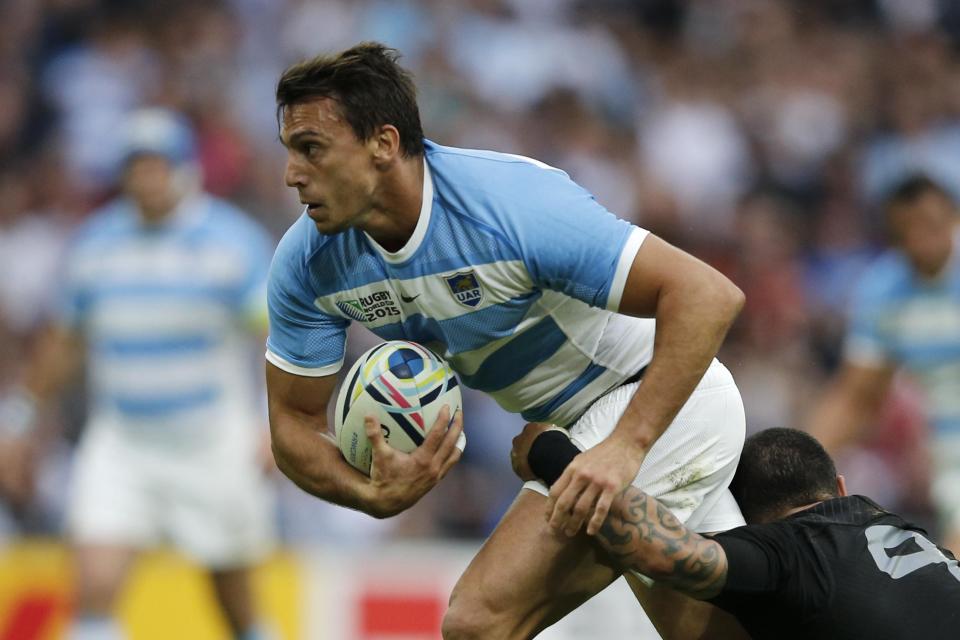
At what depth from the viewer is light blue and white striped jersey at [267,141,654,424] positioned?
178 inches

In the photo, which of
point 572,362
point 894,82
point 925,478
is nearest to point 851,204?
point 894,82

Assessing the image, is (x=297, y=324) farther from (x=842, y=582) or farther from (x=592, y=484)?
(x=842, y=582)

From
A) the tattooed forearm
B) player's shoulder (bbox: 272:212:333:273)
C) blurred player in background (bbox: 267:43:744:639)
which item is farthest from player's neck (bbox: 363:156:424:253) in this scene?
the tattooed forearm

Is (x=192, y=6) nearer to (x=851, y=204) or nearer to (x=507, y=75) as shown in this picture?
(x=507, y=75)

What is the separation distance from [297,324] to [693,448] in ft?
4.33

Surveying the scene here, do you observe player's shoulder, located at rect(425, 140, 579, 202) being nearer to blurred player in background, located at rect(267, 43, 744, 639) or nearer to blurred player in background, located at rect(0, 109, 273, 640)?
blurred player in background, located at rect(267, 43, 744, 639)

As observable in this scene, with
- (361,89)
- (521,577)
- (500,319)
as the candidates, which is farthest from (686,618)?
(361,89)

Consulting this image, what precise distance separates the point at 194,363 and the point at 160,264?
554 mm

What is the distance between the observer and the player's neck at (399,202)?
15.2 feet

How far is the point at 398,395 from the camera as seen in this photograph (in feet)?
15.2

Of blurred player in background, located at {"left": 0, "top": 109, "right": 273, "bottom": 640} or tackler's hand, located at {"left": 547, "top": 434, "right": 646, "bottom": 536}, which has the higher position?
tackler's hand, located at {"left": 547, "top": 434, "right": 646, "bottom": 536}

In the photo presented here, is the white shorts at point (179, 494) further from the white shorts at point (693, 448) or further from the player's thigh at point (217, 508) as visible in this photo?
the white shorts at point (693, 448)

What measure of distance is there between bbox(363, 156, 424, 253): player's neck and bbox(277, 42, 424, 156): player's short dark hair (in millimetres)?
59

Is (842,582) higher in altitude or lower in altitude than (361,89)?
lower
